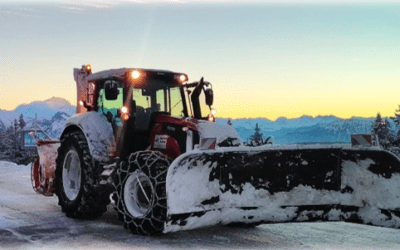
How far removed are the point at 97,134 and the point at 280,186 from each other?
322cm

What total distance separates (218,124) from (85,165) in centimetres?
220

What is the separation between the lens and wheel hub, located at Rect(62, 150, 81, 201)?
849cm

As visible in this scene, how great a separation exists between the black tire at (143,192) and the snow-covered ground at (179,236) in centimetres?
19

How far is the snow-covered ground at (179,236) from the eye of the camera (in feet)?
20.0

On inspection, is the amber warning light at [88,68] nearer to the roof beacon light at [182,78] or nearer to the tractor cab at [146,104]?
the tractor cab at [146,104]

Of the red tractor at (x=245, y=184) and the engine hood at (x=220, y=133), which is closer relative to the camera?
the red tractor at (x=245, y=184)

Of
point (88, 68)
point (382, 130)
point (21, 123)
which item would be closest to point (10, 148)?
point (21, 123)

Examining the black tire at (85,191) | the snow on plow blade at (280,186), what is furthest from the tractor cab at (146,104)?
the snow on plow blade at (280,186)

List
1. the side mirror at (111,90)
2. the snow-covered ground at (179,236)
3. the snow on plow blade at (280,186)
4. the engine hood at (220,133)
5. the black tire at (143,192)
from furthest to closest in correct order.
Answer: the side mirror at (111,90) < the engine hood at (220,133) < the black tire at (143,192) < the snow-covered ground at (179,236) < the snow on plow blade at (280,186)

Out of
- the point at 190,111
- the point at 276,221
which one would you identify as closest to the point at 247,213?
the point at 276,221

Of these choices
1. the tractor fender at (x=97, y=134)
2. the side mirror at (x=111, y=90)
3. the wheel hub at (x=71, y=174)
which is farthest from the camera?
the wheel hub at (x=71, y=174)

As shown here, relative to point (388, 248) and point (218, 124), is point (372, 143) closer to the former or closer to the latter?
point (388, 248)

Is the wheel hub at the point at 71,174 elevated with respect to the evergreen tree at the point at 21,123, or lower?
lower

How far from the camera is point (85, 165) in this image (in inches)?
307
